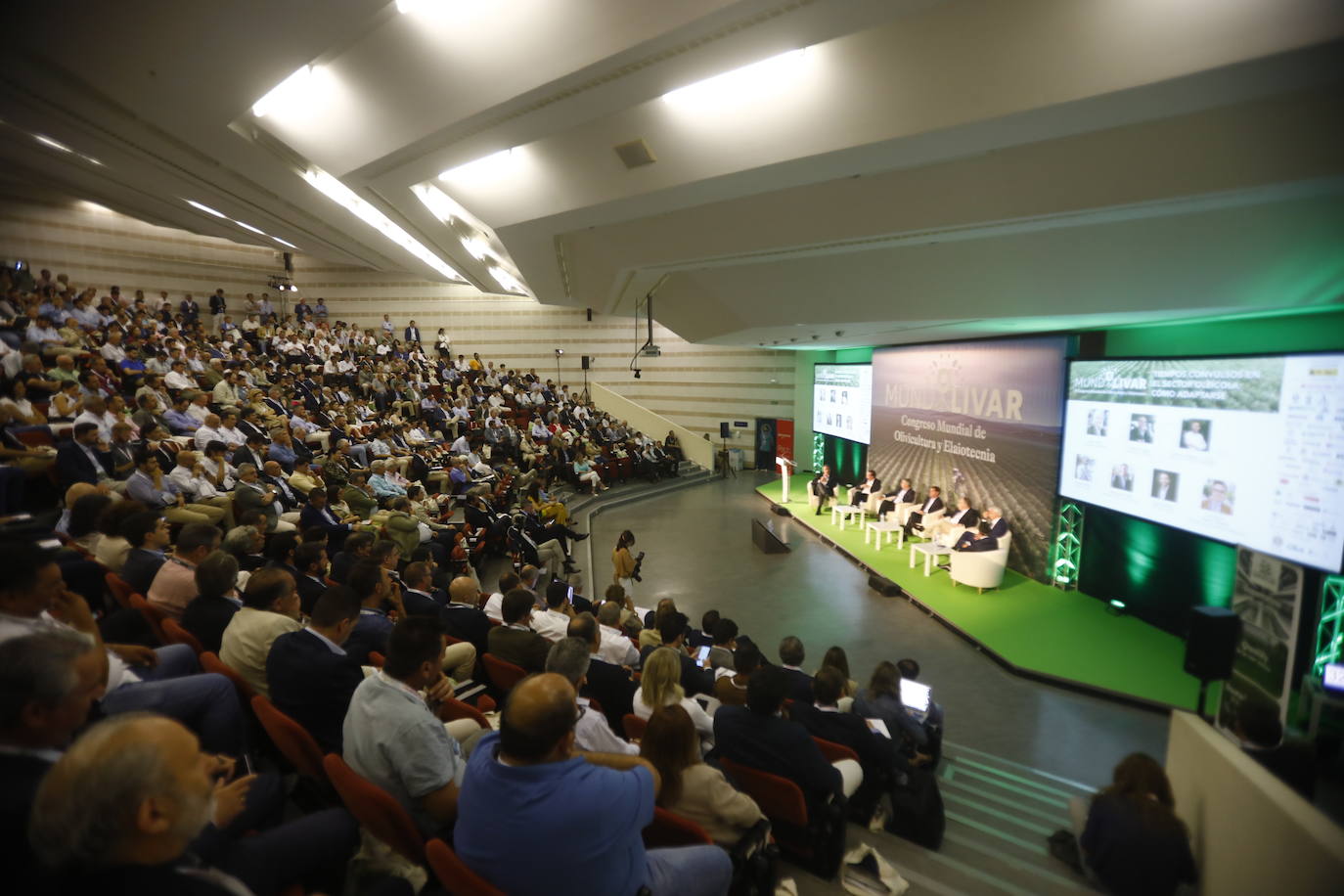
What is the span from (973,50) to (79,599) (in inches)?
176

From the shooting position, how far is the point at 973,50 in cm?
250

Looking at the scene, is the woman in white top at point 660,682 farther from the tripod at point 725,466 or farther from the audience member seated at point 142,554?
the tripod at point 725,466

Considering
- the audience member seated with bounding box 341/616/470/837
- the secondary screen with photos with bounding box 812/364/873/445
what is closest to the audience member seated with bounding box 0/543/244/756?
the audience member seated with bounding box 341/616/470/837

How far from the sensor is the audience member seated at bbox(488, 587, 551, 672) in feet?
10.4

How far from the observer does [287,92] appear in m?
3.99

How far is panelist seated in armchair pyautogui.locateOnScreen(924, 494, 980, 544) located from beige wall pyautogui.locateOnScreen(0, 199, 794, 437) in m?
8.06

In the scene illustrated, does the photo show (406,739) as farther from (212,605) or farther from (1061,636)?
(1061,636)

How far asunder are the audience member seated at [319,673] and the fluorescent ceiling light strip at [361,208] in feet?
14.5

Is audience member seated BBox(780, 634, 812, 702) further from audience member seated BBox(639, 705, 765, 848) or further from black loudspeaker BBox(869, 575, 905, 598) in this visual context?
black loudspeaker BBox(869, 575, 905, 598)

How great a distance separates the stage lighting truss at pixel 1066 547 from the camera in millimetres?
6871

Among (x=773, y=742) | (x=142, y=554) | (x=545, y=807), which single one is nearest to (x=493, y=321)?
(x=142, y=554)

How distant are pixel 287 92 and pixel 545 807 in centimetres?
493

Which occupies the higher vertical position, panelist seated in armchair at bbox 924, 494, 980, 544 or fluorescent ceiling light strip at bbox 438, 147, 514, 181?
fluorescent ceiling light strip at bbox 438, 147, 514, 181

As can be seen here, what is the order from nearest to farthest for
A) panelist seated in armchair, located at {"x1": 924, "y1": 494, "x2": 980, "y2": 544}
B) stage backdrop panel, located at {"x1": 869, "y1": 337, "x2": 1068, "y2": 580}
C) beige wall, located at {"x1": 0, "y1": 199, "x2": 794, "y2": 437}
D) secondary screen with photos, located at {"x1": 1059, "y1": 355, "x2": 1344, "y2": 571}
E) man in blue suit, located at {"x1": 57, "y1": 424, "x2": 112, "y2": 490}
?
secondary screen with photos, located at {"x1": 1059, "y1": 355, "x2": 1344, "y2": 571} → man in blue suit, located at {"x1": 57, "y1": 424, "x2": 112, "y2": 490} → stage backdrop panel, located at {"x1": 869, "y1": 337, "x2": 1068, "y2": 580} → panelist seated in armchair, located at {"x1": 924, "y1": 494, "x2": 980, "y2": 544} → beige wall, located at {"x1": 0, "y1": 199, "x2": 794, "y2": 437}
